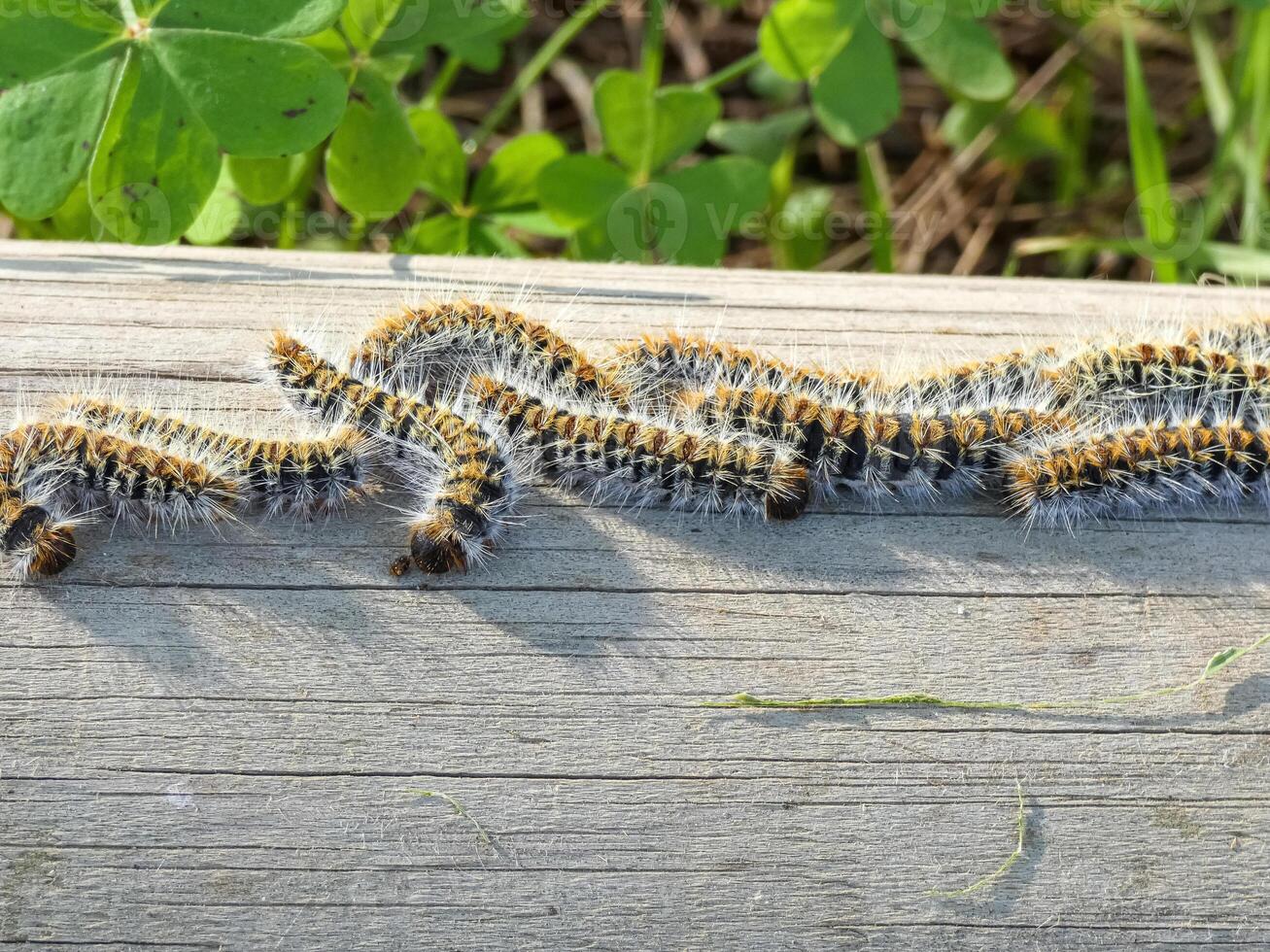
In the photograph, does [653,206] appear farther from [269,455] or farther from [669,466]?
[269,455]

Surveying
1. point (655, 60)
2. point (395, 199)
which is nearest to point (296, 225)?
point (395, 199)

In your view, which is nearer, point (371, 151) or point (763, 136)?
point (371, 151)

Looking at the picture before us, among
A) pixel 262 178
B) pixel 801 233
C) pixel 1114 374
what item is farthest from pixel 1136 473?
pixel 262 178

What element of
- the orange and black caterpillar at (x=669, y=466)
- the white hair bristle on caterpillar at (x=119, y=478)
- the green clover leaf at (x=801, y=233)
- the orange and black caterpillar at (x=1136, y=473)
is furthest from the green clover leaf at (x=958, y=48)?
the white hair bristle on caterpillar at (x=119, y=478)

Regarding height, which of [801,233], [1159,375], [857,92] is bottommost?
[801,233]

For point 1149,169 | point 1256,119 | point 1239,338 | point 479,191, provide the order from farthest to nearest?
point 1256,119 → point 1149,169 → point 479,191 → point 1239,338
